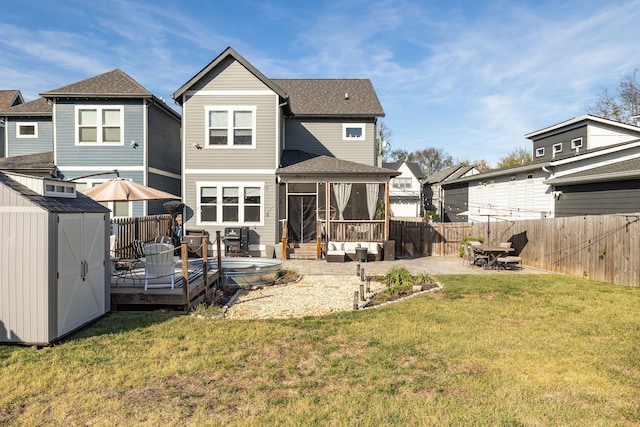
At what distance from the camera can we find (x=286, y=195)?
17438mm

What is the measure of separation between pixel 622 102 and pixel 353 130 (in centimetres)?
3070

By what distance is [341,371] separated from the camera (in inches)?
209

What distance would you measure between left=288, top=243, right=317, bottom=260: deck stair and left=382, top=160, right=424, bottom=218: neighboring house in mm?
27790

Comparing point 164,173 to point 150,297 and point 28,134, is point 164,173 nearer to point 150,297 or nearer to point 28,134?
point 28,134

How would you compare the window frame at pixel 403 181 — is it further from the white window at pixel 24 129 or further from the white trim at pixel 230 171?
the white window at pixel 24 129

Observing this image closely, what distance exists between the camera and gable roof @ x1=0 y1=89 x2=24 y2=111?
2564 cm

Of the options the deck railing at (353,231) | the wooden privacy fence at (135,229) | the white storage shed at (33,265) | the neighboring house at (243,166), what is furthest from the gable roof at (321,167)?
the white storage shed at (33,265)

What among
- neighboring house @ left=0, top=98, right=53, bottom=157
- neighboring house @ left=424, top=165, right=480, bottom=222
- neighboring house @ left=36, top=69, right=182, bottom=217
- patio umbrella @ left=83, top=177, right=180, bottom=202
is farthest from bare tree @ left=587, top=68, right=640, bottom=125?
neighboring house @ left=0, top=98, right=53, bottom=157

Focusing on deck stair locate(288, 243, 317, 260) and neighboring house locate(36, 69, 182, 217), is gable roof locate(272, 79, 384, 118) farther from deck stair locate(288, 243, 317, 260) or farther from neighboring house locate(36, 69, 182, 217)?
neighboring house locate(36, 69, 182, 217)

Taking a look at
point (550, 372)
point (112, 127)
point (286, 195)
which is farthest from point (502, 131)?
point (550, 372)

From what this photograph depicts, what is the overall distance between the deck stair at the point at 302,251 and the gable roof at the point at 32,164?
10.5 meters

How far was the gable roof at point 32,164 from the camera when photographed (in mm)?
17000

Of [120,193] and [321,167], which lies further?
[321,167]

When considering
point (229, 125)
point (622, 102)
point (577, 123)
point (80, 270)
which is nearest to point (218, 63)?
point (229, 125)
